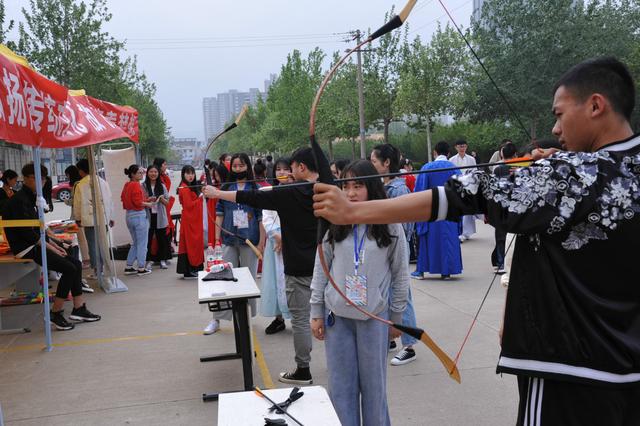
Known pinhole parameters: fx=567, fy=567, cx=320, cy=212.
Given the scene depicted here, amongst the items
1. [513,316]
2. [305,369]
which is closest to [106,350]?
[305,369]

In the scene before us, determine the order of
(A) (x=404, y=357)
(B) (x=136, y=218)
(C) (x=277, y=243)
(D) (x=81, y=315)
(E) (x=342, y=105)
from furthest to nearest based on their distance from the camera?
(E) (x=342, y=105), (B) (x=136, y=218), (D) (x=81, y=315), (C) (x=277, y=243), (A) (x=404, y=357)

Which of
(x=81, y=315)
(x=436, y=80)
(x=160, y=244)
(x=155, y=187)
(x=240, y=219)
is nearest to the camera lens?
(x=240, y=219)

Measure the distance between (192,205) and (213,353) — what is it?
4064 mm

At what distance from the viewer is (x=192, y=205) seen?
9258 mm

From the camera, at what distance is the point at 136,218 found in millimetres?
9594

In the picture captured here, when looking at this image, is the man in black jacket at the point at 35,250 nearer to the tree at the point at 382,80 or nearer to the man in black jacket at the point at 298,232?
the man in black jacket at the point at 298,232

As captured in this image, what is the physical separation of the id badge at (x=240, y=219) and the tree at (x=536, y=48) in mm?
15650

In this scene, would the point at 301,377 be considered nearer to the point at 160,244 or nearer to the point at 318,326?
the point at 318,326

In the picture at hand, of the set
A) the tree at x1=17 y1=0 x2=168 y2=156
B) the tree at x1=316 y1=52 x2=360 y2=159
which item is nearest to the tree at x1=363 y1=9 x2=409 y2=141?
the tree at x1=316 y1=52 x2=360 y2=159

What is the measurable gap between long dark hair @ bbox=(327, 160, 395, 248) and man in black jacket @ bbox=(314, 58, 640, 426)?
1.37m

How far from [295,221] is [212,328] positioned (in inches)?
95.1

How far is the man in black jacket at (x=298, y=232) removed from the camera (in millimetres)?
4434

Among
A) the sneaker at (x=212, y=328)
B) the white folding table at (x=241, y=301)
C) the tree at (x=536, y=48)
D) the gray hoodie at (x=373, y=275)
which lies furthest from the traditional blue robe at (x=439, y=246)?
the tree at (x=536, y=48)

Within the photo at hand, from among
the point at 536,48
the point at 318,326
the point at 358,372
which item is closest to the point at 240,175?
the point at 318,326
